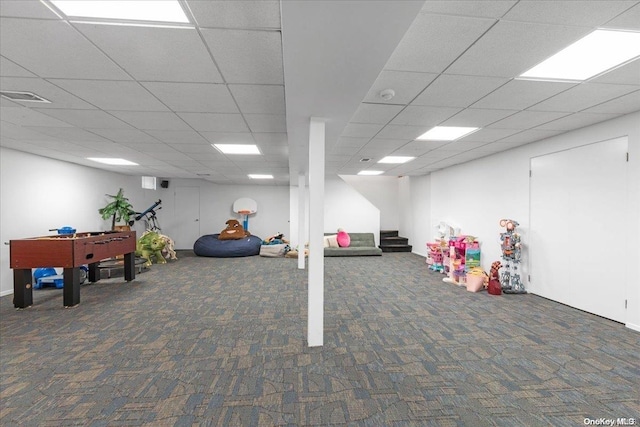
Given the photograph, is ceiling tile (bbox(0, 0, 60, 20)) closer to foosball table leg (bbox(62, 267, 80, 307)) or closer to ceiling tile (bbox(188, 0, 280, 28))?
ceiling tile (bbox(188, 0, 280, 28))

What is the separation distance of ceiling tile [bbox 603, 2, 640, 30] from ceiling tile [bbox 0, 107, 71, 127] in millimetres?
5303

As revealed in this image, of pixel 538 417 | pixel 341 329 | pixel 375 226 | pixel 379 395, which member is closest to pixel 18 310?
pixel 341 329

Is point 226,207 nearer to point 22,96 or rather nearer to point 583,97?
point 22,96

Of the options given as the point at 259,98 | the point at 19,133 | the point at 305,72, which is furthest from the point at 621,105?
the point at 19,133

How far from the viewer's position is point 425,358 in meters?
2.55

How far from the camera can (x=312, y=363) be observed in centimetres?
247

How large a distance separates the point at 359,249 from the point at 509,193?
14.3 ft

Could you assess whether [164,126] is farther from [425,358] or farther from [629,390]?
[629,390]

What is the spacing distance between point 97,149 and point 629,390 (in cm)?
749

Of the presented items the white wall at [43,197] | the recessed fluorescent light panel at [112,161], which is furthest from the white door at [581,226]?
the white wall at [43,197]

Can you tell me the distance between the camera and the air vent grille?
104 inches

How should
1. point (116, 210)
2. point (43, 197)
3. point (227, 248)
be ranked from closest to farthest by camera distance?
point (43, 197) < point (116, 210) < point (227, 248)

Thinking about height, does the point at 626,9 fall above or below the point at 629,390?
above

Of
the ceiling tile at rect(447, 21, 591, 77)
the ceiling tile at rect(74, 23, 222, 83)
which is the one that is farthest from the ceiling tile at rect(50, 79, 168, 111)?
the ceiling tile at rect(447, 21, 591, 77)
